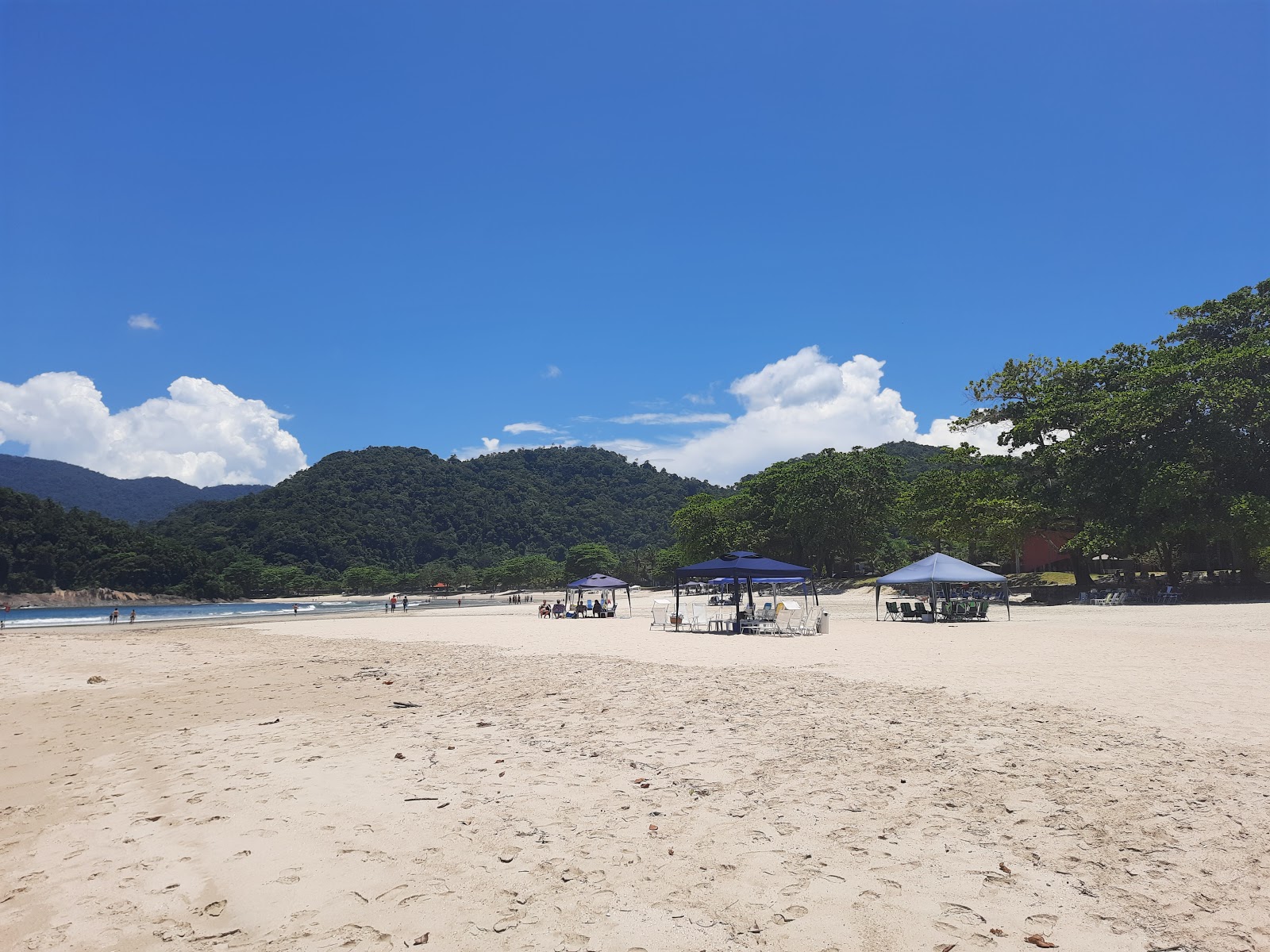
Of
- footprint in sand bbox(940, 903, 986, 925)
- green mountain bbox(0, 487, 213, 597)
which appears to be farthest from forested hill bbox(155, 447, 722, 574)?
footprint in sand bbox(940, 903, 986, 925)

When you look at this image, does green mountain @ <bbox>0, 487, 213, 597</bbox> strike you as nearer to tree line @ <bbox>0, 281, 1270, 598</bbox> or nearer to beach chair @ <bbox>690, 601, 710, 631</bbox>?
tree line @ <bbox>0, 281, 1270, 598</bbox>

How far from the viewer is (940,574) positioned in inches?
783

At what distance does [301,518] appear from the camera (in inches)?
4742

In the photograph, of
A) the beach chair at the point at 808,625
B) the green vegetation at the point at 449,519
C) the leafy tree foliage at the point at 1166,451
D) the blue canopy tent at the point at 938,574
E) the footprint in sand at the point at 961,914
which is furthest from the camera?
the green vegetation at the point at 449,519

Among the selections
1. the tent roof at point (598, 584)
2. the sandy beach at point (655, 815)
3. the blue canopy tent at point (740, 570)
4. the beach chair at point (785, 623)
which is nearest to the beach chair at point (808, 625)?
the beach chair at point (785, 623)

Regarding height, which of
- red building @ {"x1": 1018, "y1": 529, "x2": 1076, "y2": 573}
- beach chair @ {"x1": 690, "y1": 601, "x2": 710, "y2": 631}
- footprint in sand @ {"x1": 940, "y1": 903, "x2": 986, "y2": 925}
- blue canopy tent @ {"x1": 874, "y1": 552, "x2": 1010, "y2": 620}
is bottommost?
beach chair @ {"x1": 690, "y1": 601, "x2": 710, "y2": 631}

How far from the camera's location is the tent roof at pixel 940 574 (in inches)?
772

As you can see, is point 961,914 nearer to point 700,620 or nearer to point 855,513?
point 700,620

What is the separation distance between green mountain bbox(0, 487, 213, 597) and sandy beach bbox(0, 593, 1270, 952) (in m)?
94.6

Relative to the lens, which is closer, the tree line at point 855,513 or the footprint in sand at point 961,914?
the footprint in sand at point 961,914

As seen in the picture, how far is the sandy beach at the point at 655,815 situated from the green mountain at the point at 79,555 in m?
94.6

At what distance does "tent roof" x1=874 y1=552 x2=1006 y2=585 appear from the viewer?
19.6m

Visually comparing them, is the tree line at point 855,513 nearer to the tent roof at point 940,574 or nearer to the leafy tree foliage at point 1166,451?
the leafy tree foliage at point 1166,451

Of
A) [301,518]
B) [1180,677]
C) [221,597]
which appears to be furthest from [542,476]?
[1180,677]
